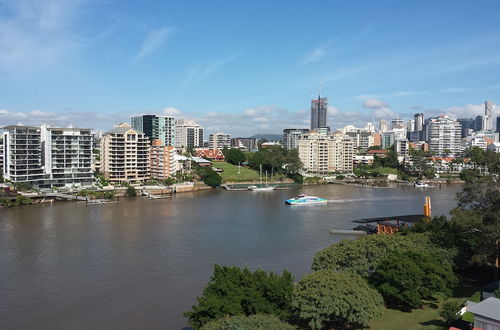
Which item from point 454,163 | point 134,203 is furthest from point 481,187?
point 454,163

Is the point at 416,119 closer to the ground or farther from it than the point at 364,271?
farther from it

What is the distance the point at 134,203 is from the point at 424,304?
624 inches

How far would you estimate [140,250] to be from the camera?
11.6m

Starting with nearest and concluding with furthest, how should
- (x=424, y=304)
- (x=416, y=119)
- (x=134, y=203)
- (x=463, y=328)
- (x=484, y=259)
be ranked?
(x=463, y=328), (x=424, y=304), (x=484, y=259), (x=134, y=203), (x=416, y=119)

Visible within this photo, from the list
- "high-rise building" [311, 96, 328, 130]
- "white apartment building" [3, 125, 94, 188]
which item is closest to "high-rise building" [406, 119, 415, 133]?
"high-rise building" [311, 96, 328, 130]

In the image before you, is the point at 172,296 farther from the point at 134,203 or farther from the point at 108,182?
the point at 108,182

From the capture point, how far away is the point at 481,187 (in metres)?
8.49

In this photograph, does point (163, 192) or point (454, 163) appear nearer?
point (163, 192)

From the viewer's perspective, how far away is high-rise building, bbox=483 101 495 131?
8312 cm

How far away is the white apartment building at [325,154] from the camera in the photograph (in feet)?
123

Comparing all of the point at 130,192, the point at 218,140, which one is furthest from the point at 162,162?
the point at 218,140

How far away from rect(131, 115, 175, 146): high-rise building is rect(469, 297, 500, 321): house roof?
43942 mm

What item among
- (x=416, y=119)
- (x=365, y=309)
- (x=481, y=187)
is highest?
(x=416, y=119)

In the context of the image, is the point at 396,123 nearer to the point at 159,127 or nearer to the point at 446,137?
the point at 446,137
